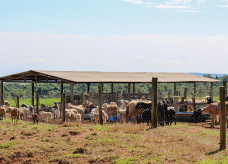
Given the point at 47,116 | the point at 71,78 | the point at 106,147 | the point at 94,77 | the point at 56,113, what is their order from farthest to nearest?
the point at 94,77
the point at 71,78
the point at 56,113
the point at 47,116
the point at 106,147

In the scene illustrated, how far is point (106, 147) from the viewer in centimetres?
1061

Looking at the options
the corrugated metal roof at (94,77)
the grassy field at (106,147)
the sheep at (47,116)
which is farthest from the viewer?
the corrugated metal roof at (94,77)

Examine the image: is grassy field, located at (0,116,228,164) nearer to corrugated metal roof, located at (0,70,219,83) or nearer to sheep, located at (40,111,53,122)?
sheep, located at (40,111,53,122)

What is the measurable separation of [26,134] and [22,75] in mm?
23023

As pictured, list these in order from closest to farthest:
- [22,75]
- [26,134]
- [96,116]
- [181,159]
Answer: [181,159], [26,134], [96,116], [22,75]

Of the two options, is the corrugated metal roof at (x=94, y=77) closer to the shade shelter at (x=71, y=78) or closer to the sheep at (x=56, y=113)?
the shade shelter at (x=71, y=78)

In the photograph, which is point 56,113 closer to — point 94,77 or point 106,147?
point 94,77

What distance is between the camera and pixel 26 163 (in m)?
10.2

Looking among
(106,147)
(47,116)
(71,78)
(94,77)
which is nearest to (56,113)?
(47,116)

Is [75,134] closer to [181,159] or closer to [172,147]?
[172,147]

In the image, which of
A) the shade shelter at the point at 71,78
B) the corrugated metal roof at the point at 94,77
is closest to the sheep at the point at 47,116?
the shade shelter at the point at 71,78

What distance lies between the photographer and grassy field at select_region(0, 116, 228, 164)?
947 centimetres

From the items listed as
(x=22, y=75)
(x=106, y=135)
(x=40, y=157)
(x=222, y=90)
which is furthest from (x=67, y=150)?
(x=22, y=75)

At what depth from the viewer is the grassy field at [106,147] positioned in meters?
9.47
